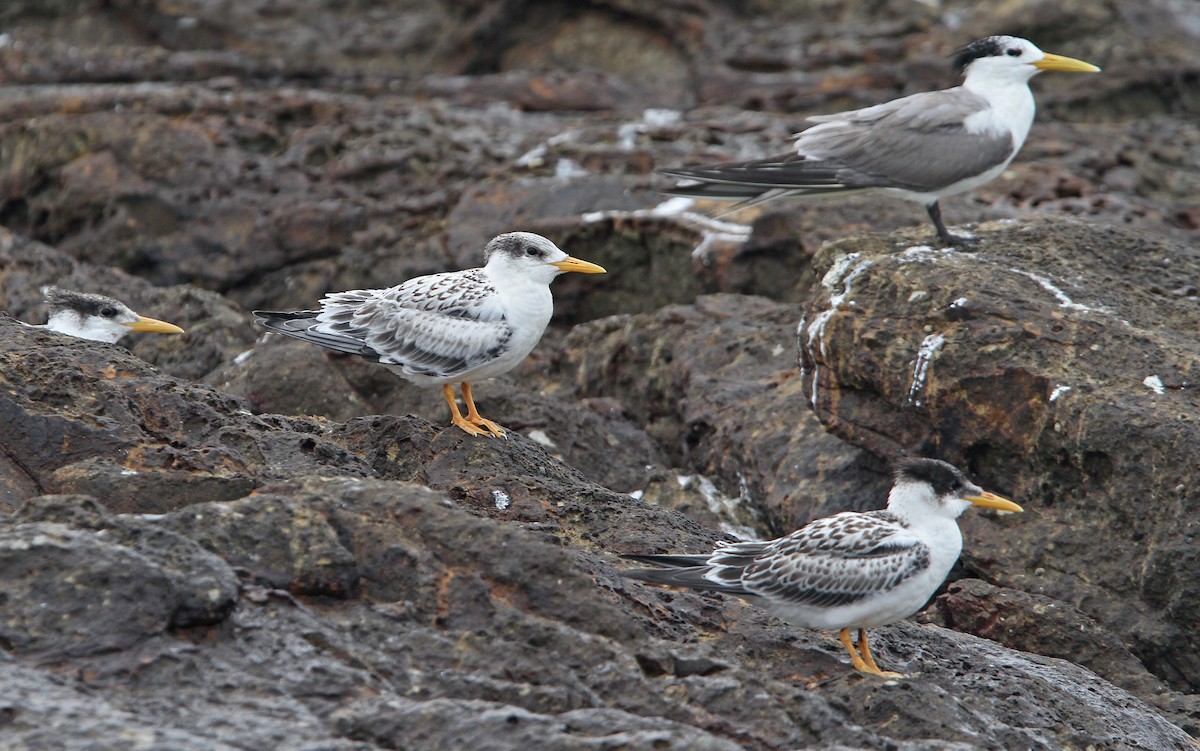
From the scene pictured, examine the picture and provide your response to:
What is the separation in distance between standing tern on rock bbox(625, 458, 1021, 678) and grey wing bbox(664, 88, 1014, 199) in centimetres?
415

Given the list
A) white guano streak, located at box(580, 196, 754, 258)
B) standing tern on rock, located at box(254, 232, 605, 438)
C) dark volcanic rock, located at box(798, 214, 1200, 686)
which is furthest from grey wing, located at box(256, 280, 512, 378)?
white guano streak, located at box(580, 196, 754, 258)

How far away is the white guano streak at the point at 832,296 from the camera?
8.64m

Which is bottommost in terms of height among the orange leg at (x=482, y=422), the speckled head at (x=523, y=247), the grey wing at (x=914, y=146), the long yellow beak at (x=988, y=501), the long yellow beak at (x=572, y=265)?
the orange leg at (x=482, y=422)

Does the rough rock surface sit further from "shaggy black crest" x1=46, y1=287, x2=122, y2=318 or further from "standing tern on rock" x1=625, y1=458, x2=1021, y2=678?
"shaggy black crest" x1=46, y1=287, x2=122, y2=318

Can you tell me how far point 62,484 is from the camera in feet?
19.5

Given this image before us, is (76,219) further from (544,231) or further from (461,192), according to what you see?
(544,231)

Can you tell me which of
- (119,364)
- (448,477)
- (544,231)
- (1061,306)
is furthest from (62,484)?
(544,231)

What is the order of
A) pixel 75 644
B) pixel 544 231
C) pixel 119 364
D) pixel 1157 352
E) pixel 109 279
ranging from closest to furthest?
pixel 75 644 < pixel 119 364 < pixel 1157 352 < pixel 109 279 < pixel 544 231

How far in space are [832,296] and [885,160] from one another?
77.4 inches

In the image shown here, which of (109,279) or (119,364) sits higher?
(119,364)

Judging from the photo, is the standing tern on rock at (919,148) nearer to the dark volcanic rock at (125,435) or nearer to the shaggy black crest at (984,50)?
the shaggy black crest at (984,50)

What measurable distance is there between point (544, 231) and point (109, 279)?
3810 millimetres

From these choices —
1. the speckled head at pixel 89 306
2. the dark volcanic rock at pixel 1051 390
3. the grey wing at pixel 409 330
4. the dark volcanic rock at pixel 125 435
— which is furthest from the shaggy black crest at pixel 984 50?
the speckled head at pixel 89 306

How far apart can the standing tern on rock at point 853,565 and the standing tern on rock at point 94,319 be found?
4.81 meters
